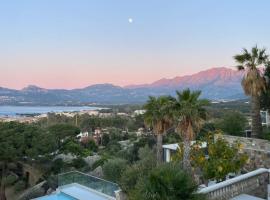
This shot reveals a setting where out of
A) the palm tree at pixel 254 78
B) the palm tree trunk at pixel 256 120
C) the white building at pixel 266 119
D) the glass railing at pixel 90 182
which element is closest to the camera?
the glass railing at pixel 90 182

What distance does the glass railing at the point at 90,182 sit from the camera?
572 inches

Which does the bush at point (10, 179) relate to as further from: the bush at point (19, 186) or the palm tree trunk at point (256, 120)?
the palm tree trunk at point (256, 120)

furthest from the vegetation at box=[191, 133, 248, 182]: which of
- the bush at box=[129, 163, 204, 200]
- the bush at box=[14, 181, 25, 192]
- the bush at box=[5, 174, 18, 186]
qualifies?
the bush at box=[5, 174, 18, 186]

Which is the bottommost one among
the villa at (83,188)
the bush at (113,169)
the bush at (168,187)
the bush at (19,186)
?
the bush at (19,186)

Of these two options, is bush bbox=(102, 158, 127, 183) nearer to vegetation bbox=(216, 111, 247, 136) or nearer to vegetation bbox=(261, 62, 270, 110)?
vegetation bbox=(216, 111, 247, 136)

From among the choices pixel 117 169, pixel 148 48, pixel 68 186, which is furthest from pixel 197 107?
pixel 148 48

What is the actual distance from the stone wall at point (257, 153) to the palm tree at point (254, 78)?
4373 millimetres

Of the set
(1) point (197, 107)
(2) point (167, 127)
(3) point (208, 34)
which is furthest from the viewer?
(3) point (208, 34)

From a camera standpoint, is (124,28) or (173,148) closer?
(173,148)

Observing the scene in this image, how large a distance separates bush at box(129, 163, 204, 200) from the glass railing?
23.9 feet

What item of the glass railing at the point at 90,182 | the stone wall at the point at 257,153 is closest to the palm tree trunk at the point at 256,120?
the stone wall at the point at 257,153

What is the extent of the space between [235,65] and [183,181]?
16.1 m

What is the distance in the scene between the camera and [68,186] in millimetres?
16844

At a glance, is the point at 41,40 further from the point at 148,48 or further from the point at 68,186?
the point at 68,186
